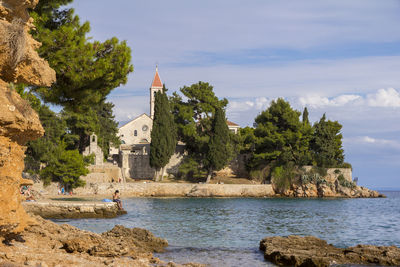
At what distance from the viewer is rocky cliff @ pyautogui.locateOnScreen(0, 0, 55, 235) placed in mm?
6324

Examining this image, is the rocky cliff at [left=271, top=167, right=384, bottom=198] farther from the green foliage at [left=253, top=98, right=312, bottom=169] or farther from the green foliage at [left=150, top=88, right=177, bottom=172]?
the green foliage at [left=150, top=88, right=177, bottom=172]

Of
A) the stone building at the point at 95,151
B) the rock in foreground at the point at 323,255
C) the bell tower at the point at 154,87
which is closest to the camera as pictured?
the rock in foreground at the point at 323,255

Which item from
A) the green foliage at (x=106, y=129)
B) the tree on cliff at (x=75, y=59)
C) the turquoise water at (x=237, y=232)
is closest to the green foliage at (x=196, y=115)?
the green foliage at (x=106, y=129)

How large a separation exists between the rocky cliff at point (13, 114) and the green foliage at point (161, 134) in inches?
1477

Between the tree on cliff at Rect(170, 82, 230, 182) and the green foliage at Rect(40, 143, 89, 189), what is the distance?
43.1 ft

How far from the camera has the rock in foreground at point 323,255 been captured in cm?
→ 1015

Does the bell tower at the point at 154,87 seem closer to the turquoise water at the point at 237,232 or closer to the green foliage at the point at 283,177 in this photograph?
the green foliage at the point at 283,177

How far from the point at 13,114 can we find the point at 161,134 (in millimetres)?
38754

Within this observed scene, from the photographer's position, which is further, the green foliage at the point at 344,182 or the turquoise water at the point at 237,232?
the green foliage at the point at 344,182

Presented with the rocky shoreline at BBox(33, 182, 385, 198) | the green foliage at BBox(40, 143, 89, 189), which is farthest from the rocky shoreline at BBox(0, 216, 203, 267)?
the rocky shoreline at BBox(33, 182, 385, 198)

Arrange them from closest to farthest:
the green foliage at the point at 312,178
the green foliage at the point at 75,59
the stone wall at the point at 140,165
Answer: the green foliage at the point at 75,59 → the green foliage at the point at 312,178 → the stone wall at the point at 140,165

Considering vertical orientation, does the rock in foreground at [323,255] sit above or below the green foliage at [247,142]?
below

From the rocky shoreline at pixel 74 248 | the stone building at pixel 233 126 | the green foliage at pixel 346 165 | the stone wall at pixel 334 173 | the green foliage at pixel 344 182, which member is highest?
the stone building at pixel 233 126

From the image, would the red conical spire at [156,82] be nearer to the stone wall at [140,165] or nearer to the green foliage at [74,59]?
the stone wall at [140,165]
